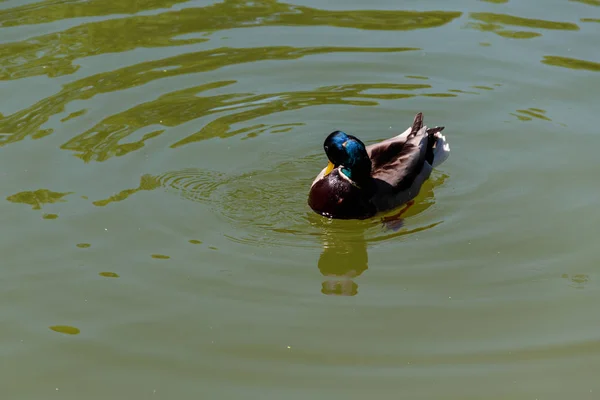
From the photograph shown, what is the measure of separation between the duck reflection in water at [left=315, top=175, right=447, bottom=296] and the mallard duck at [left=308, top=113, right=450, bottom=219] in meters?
0.10

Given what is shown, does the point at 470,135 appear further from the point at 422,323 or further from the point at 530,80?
the point at 422,323

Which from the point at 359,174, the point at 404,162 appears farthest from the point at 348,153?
the point at 404,162

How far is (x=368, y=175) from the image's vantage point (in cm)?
858

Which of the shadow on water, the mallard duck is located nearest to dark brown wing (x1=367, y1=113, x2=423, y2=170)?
the mallard duck

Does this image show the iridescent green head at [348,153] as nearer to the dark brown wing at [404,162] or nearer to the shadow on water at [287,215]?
the dark brown wing at [404,162]

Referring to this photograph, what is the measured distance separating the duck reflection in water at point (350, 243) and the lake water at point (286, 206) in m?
0.03

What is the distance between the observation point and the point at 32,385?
20.7 ft

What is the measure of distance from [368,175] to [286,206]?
790 mm

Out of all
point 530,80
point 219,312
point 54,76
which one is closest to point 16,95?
point 54,76

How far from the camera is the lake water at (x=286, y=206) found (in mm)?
6469

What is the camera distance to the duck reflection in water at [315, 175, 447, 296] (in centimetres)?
755

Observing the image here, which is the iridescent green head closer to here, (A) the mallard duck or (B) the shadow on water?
(A) the mallard duck

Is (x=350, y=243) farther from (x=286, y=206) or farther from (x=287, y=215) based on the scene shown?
(x=286, y=206)

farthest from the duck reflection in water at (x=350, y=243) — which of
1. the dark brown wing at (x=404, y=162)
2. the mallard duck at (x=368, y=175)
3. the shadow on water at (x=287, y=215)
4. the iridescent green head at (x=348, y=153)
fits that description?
the iridescent green head at (x=348, y=153)
